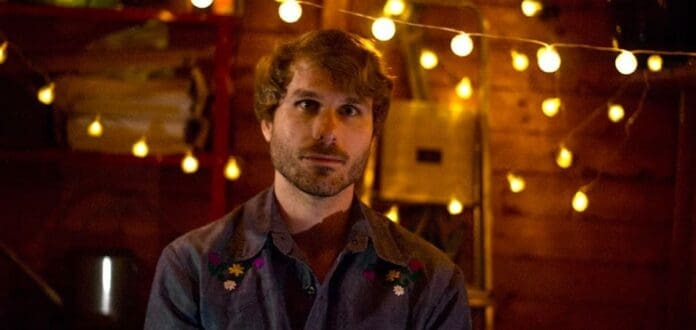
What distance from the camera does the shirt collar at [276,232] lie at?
6.11 ft

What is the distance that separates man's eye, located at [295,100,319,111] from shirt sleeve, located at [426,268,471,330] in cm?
54

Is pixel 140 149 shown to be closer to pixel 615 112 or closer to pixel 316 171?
pixel 316 171

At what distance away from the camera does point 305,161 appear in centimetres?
183

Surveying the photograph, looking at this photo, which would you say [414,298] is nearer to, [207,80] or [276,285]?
[276,285]

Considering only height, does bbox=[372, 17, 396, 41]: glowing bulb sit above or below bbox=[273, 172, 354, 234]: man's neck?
above

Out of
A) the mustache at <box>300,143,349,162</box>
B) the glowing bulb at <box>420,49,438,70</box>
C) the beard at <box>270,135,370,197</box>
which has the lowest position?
the beard at <box>270,135,370,197</box>

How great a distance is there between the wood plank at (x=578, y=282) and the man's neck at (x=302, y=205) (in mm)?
1254

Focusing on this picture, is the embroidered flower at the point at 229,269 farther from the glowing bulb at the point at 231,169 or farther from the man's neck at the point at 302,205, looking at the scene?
the glowing bulb at the point at 231,169

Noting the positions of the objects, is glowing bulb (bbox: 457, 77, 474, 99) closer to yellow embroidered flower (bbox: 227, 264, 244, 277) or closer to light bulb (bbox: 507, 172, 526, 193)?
light bulb (bbox: 507, 172, 526, 193)

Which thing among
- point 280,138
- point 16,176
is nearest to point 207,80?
point 16,176

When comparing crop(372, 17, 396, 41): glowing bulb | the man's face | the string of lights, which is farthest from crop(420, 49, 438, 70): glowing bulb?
the man's face

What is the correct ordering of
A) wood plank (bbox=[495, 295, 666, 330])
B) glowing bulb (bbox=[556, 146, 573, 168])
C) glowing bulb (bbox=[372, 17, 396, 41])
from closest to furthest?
1. glowing bulb (bbox=[372, 17, 396, 41])
2. glowing bulb (bbox=[556, 146, 573, 168])
3. wood plank (bbox=[495, 295, 666, 330])

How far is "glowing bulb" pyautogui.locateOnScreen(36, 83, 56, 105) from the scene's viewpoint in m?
2.64

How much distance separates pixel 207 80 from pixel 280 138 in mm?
1218
